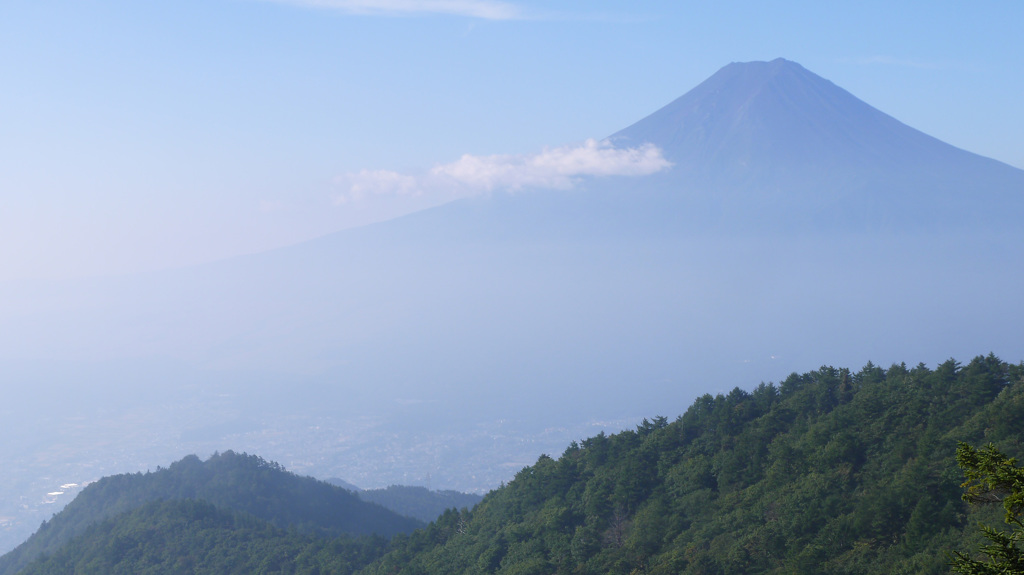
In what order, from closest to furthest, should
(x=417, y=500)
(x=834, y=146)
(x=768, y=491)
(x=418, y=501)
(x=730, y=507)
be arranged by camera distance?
(x=768, y=491)
(x=730, y=507)
(x=418, y=501)
(x=417, y=500)
(x=834, y=146)

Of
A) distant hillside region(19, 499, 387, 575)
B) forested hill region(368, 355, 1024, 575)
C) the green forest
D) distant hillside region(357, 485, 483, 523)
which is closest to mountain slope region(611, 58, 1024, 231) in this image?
distant hillside region(357, 485, 483, 523)

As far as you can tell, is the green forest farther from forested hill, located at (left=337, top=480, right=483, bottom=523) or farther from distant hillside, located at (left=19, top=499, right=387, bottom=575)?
forested hill, located at (left=337, top=480, right=483, bottom=523)

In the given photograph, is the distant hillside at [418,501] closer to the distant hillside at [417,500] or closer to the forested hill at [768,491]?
the distant hillside at [417,500]

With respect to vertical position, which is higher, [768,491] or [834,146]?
[834,146]

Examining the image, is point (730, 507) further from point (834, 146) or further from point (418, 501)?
point (834, 146)

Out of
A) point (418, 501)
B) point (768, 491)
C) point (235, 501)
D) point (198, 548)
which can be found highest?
point (235, 501)

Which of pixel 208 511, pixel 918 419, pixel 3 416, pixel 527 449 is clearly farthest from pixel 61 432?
pixel 918 419

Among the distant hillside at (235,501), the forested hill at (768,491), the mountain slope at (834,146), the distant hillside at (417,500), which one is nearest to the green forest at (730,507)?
the forested hill at (768,491)

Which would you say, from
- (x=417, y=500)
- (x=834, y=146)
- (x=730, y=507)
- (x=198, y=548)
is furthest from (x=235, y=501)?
(x=834, y=146)
